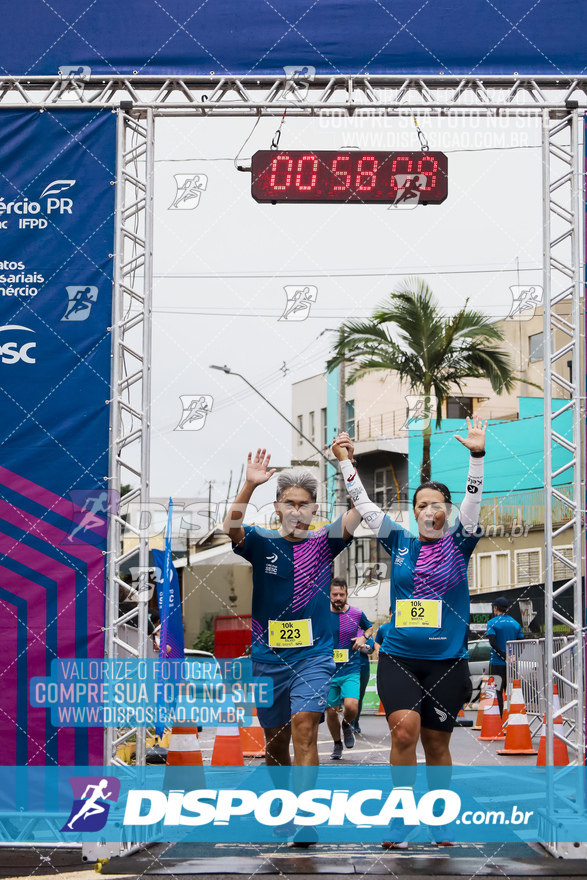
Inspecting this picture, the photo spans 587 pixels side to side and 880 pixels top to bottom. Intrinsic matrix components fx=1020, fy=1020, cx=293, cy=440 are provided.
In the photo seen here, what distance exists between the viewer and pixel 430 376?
68.6 ft

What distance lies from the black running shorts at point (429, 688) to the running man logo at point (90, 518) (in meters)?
1.96

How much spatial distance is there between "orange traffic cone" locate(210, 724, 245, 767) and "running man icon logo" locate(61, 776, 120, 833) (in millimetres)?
2597

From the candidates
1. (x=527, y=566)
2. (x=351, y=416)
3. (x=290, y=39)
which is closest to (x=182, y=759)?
(x=290, y=39)

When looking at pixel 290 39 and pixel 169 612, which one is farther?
pixel 169 612

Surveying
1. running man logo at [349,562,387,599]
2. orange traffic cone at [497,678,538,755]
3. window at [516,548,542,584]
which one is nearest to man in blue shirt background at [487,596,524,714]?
orange traffic cone at [497,678,538,755]

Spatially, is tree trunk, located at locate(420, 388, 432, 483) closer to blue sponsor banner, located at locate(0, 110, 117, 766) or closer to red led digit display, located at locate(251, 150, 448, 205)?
red led digit display, located at locate(251, 150, 448, 205)

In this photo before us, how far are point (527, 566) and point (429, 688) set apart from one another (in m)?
21.9

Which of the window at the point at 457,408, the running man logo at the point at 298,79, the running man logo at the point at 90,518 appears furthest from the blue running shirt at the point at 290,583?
the window at the point at 457,408

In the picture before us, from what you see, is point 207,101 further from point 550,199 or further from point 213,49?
point 550,199

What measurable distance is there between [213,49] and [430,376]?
48.2 ft

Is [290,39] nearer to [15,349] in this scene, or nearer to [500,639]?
[15,349]

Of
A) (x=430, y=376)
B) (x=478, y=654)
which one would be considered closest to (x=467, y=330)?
(x=430, y=376)

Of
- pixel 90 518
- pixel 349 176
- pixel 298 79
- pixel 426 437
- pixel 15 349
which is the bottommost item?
pixel 90 518

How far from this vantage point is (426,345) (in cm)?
2064
